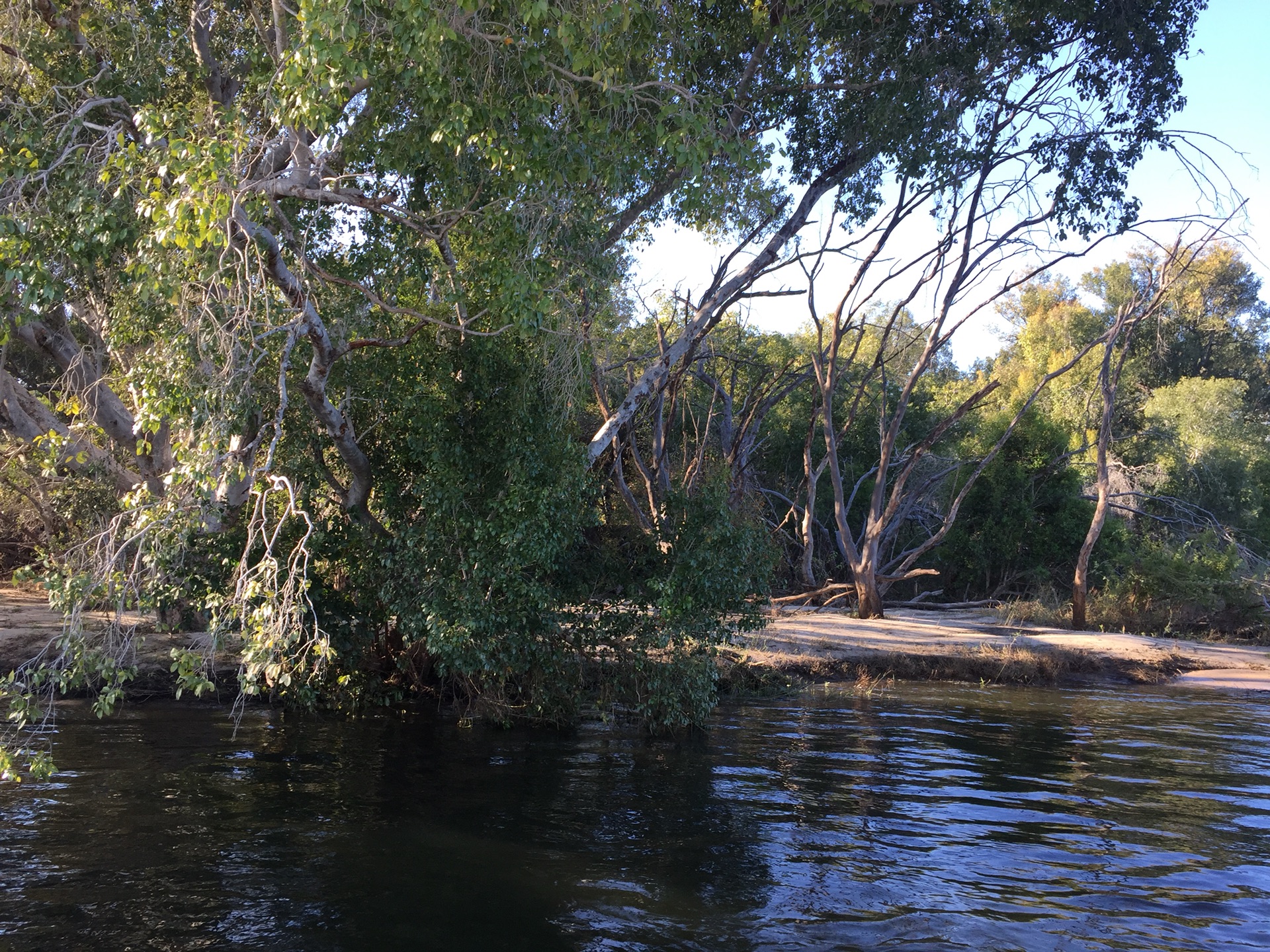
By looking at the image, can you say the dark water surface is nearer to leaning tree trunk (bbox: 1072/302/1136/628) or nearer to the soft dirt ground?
the soft dirt ground

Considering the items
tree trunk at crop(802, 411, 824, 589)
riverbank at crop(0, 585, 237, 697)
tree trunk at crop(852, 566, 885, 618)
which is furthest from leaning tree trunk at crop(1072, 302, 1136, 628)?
riverbank at crop(0, 585, 237, 697)

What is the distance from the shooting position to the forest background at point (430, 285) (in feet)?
27.1

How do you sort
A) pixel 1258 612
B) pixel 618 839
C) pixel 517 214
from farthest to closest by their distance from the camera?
pixel 1258 612, pixel 517 214, pixel 618 839

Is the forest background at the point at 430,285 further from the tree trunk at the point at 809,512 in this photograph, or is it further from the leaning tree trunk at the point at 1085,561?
the leaning tree trunk at the point at 1085,561

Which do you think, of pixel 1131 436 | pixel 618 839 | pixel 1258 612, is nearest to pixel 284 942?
pixel 618 839

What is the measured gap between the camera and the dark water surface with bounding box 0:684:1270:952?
6.63 metres

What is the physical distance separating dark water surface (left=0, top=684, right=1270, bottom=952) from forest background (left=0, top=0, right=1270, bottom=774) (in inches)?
40.9

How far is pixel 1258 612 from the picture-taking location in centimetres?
2131

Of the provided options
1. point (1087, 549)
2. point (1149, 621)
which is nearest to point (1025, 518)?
point (1149, 621)

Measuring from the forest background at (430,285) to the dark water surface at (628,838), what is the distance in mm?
1040

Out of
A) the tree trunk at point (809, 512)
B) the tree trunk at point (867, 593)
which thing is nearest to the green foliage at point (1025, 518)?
the tree trunk at point (809, 512)

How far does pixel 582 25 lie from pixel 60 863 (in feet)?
26.5

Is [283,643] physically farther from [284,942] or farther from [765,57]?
[765,57]

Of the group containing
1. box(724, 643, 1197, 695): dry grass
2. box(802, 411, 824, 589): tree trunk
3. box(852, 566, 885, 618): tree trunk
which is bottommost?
box(724, 643, 1197, 695): dry grass
